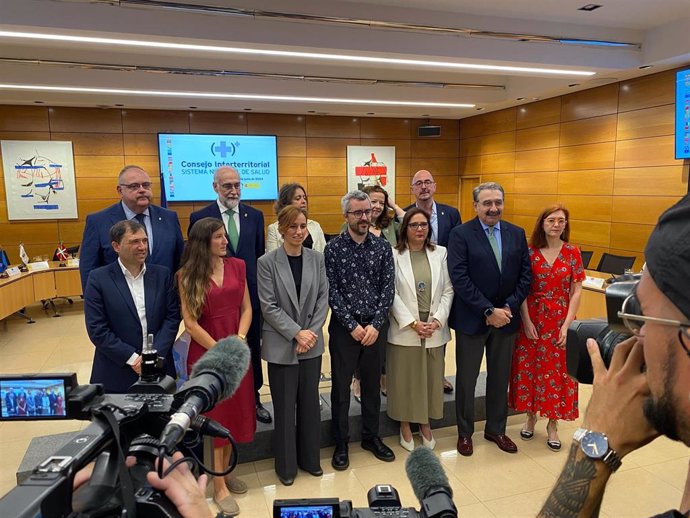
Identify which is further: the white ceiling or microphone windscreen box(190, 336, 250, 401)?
the white ceiling

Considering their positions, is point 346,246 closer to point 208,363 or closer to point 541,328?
point 541,328

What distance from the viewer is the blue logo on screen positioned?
9.20 meters

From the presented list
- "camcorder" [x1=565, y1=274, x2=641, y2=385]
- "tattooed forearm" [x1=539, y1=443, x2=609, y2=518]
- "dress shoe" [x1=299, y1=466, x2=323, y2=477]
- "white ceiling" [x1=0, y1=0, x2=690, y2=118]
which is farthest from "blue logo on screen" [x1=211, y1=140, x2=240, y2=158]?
"tattooed forearm" [x1=539, y1=443, x2=609, y2=518]

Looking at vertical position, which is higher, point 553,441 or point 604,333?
point 604,333

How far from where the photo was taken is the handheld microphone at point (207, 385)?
0.75 metres

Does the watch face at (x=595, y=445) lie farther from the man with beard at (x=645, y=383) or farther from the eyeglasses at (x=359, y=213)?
the eyeglasses at (x=359, y=213)

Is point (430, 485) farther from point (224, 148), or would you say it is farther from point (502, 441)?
point (224, 148)

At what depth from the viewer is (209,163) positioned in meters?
9.23

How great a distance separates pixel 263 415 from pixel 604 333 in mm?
2803

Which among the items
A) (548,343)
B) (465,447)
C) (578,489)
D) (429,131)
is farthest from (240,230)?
(429,131)

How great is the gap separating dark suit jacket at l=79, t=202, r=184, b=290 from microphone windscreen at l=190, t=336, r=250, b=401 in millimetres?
1869

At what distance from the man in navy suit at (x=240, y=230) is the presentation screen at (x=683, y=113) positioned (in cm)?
565

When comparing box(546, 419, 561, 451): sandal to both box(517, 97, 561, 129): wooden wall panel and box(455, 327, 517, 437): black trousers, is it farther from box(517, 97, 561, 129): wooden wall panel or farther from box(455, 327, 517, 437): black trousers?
box(517, 97, 561, 129): wooden wall panel

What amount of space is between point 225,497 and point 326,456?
0.79 meters
